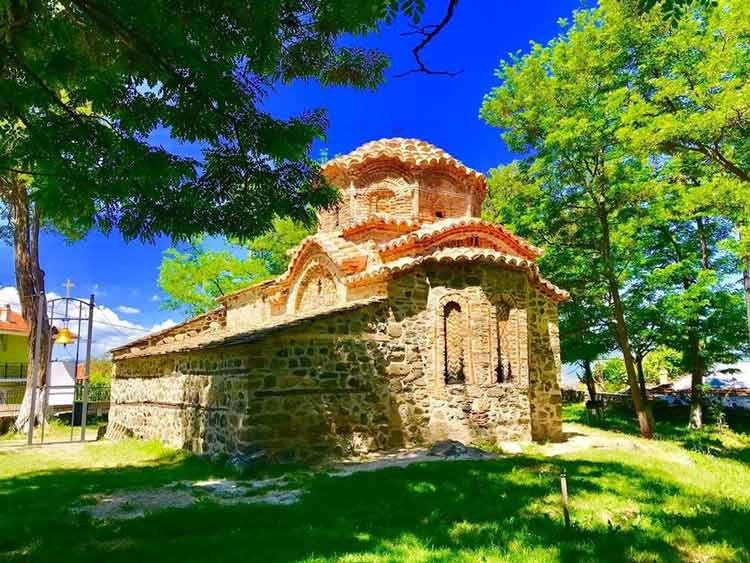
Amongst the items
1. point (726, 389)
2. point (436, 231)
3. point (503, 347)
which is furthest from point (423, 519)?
point (726, 389)

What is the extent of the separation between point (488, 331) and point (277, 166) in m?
6.83

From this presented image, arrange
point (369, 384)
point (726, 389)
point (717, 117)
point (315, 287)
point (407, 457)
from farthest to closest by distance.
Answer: point (726, 389)
point (315, 287)
point (717, 117)
point (369, 384)
point (407, 457)

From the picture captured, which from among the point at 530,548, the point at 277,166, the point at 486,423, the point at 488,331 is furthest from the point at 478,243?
the point at 530,548

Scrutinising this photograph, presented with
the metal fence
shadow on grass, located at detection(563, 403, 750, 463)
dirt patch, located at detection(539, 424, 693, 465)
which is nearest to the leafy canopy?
dirt patch, located at detection(539, 424, 693, 465)

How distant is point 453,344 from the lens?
11.8 m

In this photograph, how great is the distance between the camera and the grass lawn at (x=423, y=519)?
183 inches

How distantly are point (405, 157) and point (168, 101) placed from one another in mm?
9964

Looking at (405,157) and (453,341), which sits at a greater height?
(405,157)

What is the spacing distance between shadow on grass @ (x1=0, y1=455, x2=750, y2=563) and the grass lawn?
0.02 meters

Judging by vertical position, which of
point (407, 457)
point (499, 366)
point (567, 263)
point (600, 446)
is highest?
point (567, 263)

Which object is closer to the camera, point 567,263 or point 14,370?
point 567,263

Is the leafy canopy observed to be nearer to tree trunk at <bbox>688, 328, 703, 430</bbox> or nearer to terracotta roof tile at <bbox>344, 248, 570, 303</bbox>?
terracotta roof tile at <bbox>344, 248, 570, 303</bbox>

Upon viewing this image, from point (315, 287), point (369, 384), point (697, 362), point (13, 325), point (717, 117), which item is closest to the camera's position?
point (369, 384)

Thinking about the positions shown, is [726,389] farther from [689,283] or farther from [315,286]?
[315,286]
